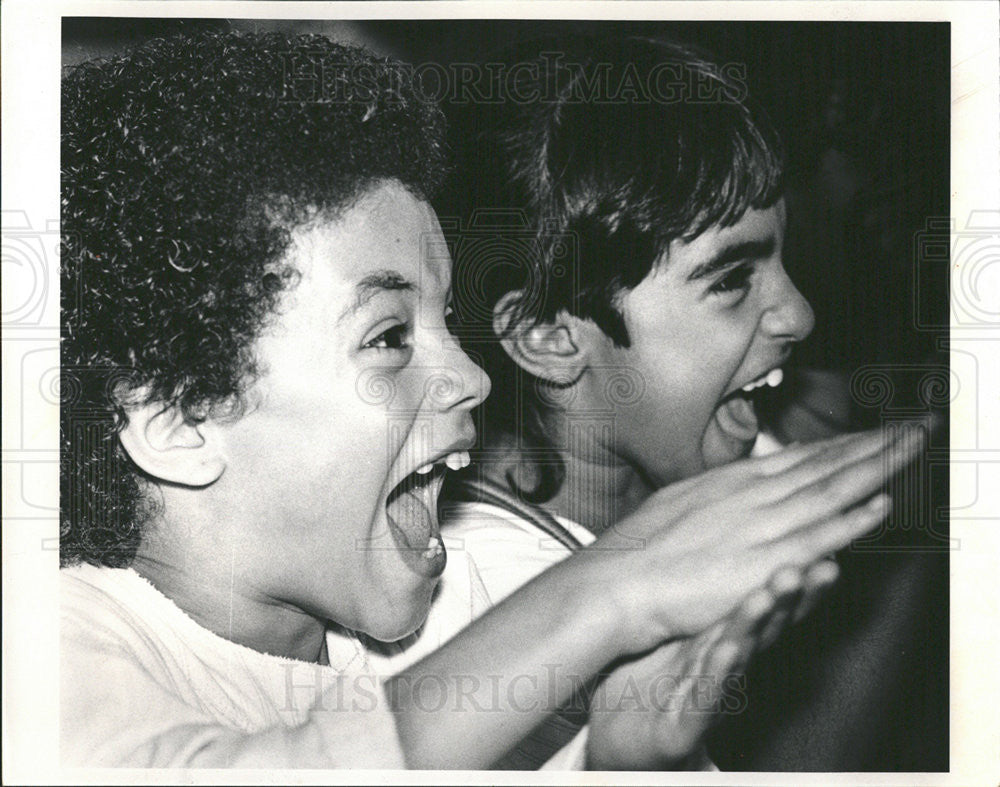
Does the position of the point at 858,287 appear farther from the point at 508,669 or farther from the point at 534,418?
the point at 508,669

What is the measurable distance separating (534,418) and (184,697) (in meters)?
0.78

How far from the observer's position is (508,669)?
5.74 feet

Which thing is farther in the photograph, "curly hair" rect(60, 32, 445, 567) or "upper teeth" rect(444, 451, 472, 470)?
"upper teeth" rect(444, 451, 472, 470)

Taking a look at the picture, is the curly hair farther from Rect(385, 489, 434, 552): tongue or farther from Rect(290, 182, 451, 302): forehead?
Rect(385, 489, 434, 552): tongue

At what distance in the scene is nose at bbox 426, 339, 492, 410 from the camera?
1.74 meters

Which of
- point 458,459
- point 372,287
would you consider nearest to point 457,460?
point 458,459

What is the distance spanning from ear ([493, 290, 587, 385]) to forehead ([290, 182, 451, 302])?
0.41 feet

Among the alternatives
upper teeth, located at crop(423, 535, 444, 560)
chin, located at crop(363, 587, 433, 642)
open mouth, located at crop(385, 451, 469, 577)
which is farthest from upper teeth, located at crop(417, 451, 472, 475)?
chin, located at crop(363, 587, 433, 642)

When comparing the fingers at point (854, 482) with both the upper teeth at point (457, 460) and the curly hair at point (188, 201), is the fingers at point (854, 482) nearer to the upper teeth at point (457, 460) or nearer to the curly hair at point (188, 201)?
the upper teeth at point (457, 460)

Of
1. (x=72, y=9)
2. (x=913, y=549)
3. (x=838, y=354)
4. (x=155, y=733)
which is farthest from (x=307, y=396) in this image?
(x=913, y=549)

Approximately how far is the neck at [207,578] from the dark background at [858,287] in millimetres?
854

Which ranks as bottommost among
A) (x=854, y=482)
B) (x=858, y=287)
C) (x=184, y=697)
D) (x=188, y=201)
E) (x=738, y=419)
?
(x=184, y=697)

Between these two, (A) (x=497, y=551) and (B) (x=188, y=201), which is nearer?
(B) (x=188, y=201)

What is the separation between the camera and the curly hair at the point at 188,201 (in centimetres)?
165
